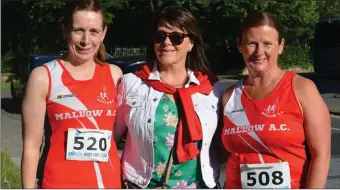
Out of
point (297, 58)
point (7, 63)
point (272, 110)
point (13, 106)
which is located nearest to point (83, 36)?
point (272, 110)

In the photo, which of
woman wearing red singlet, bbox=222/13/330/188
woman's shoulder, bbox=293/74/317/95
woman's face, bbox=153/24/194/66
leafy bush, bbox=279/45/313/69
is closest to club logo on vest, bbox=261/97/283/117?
woman wearing red singlet, bbox=222/13/330/188

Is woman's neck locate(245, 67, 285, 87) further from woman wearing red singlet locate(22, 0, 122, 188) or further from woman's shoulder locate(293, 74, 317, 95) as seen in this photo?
woman wearing red singlet locate(22, 0, 122, 188)

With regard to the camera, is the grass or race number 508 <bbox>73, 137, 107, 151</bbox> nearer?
race number 508 <bbox>73, 137, 107, 151</bbox>

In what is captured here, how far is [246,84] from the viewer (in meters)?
3.48

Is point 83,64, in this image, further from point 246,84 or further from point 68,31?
point 246,84

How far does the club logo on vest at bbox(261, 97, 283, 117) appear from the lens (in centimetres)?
325

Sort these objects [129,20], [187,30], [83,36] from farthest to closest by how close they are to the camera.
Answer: [129,20] → [187,30] → [83,36]

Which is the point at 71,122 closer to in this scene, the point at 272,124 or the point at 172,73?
the point at 172,73

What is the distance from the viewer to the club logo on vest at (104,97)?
336 centimetres

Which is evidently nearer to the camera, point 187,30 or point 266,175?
point 266,175

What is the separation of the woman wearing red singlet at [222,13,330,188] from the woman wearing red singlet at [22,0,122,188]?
0.70 m

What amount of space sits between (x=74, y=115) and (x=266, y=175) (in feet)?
3.60

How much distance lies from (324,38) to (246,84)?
2157cm

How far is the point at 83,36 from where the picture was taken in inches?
133
